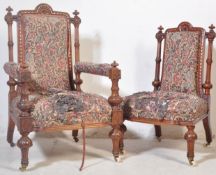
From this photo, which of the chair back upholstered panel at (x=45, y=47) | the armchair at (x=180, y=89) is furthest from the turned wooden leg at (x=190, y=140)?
the chair back upholstered panel at (x=45, y=47)

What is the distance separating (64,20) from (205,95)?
3.43 feet

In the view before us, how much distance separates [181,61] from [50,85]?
87 centimetres

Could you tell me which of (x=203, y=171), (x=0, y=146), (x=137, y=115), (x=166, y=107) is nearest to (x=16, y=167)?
(x=0, y=146)

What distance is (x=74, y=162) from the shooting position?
6.98 feet

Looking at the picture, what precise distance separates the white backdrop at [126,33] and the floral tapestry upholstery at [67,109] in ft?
2.62

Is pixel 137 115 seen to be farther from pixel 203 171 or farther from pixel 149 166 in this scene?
pixel 203 171

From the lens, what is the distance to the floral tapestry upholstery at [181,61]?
238cm

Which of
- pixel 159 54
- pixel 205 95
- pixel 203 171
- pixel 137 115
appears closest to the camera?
pixel 203 171

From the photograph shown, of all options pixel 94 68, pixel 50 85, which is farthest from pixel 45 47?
pixel 94 68

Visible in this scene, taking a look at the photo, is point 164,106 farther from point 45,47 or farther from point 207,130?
point 45,47

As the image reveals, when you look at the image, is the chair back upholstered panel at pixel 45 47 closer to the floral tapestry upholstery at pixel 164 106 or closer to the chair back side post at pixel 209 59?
the floral tapestry upholstery at pixel 164 106

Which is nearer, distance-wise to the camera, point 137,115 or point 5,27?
point 137,115

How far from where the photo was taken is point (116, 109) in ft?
6.80

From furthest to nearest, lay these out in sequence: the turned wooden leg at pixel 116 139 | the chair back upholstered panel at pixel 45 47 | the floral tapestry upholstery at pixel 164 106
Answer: the chair back upholstered panel at pixel 45 47 < the turned wooden leg at pixel 116 139 < the floral tapestry upholstery at pixel 164 106
